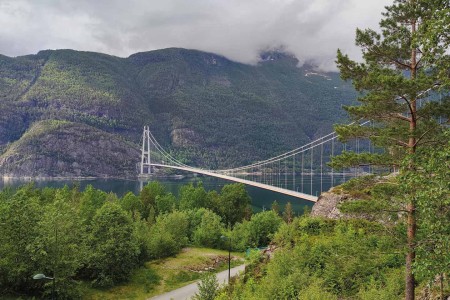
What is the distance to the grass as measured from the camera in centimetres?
2691

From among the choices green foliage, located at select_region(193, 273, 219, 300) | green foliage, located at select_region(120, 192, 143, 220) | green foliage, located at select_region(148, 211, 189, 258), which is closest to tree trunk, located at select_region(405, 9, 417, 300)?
green foliage, located at select_region(193, 273, 219, 300)

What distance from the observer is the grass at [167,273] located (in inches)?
1059

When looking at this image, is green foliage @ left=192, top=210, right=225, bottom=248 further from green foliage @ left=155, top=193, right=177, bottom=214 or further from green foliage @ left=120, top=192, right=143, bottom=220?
green foliage @ left=155, top=193, right=177, bottom=214

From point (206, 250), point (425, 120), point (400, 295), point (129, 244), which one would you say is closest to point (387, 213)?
point (425, 120)

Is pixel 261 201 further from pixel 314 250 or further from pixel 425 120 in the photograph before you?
pixel 425 120

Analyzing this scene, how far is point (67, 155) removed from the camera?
18288 centimetres

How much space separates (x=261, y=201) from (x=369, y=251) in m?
77.8

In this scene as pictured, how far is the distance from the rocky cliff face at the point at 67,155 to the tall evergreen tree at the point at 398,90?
16746cm

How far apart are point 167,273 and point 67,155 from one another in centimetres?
16660

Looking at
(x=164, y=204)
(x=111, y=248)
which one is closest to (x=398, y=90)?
(x=111, y=248)

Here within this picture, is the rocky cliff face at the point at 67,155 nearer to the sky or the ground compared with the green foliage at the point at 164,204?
nearer to the sky

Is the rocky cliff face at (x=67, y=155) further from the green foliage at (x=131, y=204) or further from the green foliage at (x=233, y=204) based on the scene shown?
the green foliage at (x=131, y=204)

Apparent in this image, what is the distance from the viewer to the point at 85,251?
26.6 metres

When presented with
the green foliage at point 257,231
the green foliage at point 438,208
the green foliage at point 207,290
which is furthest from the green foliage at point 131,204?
the green foliage at point 438,208
